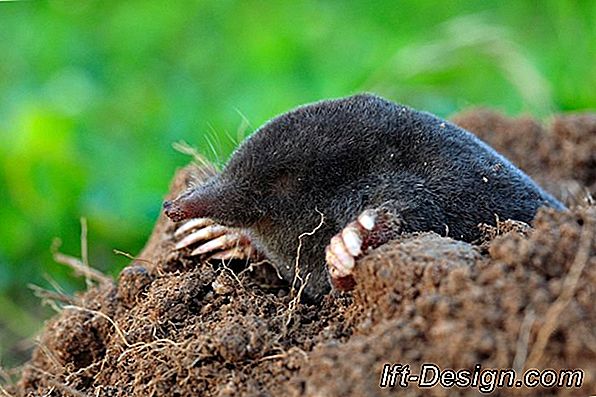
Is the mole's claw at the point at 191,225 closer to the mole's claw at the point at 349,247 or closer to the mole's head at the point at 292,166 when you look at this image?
the mole's head at the point at 292,166

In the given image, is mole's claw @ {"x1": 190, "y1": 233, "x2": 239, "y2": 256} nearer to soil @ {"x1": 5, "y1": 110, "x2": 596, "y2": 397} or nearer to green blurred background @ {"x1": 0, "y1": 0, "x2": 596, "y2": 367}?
soil @ {"x1": 5, "y1": 110, "x2": 596, "y2": 397}

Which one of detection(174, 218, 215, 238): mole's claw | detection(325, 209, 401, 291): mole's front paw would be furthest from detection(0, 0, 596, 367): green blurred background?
detection(325, 209, 401, 291): mole's front paw

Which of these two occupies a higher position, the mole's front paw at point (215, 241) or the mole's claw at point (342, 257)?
the mole's claw at point (342, 257)

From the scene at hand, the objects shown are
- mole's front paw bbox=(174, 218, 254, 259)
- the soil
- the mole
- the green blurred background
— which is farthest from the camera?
the green blurred background

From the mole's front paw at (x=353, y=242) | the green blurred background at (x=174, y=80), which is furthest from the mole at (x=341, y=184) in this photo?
the green blurred background at (x=174, y=80)

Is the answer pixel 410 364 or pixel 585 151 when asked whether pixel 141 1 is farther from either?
pixel 410 364

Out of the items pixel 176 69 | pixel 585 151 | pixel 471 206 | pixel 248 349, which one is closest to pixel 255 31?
pixel 176 69
